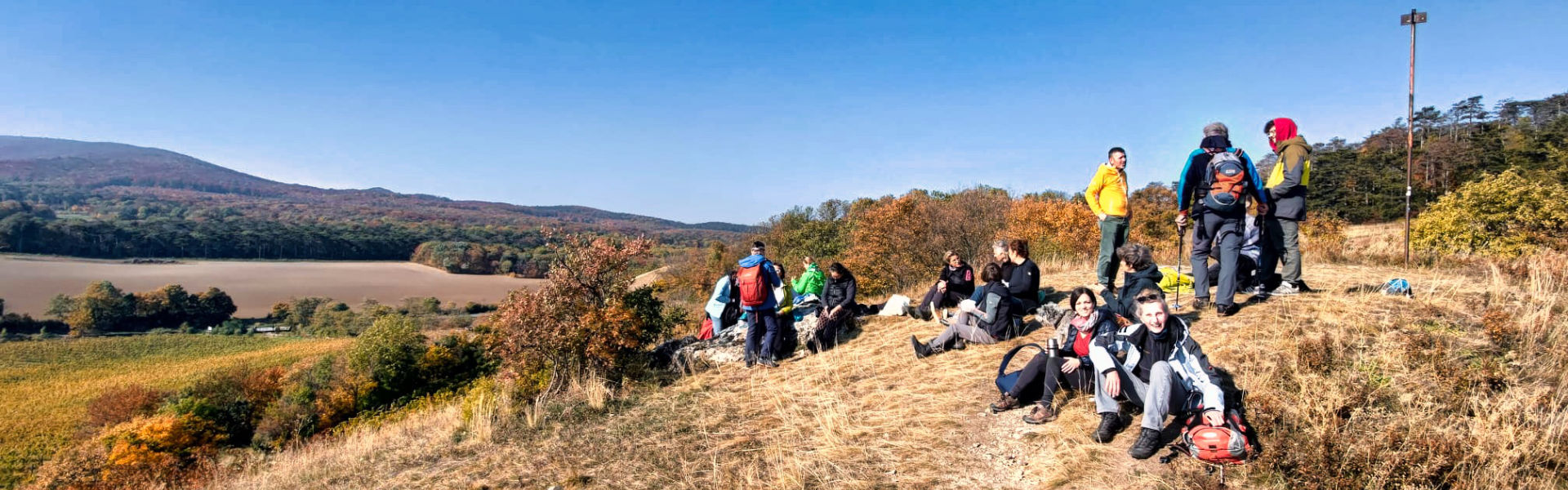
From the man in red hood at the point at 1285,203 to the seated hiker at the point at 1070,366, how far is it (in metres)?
3.18

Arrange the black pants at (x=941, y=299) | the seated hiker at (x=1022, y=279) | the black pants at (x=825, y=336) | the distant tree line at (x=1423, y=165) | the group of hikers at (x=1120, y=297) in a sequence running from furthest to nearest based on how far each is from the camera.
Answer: the distant tree line at (x=1423, y=165), the black pants at (x=941, y=299), the black pants at (x=825, y=336), the seated hiker at (x=1022, y=279), the group of hikers at (x=1120, y=297)

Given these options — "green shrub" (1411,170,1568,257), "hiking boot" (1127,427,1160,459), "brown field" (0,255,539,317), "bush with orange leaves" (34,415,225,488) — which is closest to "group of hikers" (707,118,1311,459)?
"hiking boot" (1127,427,1160,459)

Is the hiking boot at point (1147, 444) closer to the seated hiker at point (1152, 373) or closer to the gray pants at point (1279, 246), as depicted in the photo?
the seated hiker at point (1152, 373)

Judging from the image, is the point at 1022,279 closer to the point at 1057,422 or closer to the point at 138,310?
the point at 1057,422

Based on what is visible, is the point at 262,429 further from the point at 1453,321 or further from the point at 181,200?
the point at 181,200

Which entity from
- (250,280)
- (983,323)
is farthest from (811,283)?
(250,280)

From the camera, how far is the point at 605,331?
318 inches

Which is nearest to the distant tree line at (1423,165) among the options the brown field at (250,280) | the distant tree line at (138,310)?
the brown field at (250,280)

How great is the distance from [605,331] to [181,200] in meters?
236

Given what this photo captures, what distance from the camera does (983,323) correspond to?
710 cm

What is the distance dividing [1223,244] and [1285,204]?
1.37 metres

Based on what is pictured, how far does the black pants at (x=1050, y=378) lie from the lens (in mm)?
4930

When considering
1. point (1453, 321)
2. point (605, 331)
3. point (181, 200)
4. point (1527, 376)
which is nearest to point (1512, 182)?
point (1453, 321)

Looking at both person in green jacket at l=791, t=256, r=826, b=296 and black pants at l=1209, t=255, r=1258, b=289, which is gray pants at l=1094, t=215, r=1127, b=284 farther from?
person in green jacket at l=791, t=256, r=826, b=296
